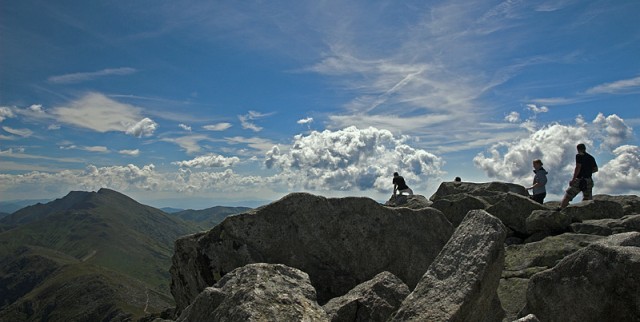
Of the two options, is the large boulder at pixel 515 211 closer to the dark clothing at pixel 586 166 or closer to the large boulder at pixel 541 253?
the large boulder at pixel 541 253

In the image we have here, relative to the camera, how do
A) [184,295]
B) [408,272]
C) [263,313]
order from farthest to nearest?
[184,295] → [408,272] → [263,313]

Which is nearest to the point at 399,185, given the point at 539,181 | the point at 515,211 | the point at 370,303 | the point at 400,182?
the point at 400,182

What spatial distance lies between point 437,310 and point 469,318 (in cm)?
103

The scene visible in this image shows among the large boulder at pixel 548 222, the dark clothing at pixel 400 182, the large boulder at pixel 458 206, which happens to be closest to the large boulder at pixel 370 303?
the large boulder at pixel 548 222

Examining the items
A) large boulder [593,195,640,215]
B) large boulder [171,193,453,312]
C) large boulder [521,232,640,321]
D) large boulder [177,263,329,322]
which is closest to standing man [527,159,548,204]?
large boulder [593,195,640,215]

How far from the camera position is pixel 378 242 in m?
17.4

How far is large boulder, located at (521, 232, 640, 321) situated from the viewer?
10656mm

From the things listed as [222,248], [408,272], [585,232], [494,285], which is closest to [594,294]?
[494,285]

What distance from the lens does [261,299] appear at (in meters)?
10.1

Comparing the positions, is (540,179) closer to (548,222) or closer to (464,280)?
(548,222)

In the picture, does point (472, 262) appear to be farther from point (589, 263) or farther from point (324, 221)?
point (324, 221)

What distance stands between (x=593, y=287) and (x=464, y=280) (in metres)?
3.36

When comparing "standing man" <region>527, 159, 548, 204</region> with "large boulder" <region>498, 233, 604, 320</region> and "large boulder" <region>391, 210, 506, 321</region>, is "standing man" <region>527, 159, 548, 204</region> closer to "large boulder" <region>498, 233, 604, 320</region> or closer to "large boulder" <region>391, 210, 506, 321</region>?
"large boulder" <region>498, 233, 604, 320</region>

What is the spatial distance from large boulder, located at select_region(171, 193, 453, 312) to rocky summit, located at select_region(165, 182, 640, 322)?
40mm
